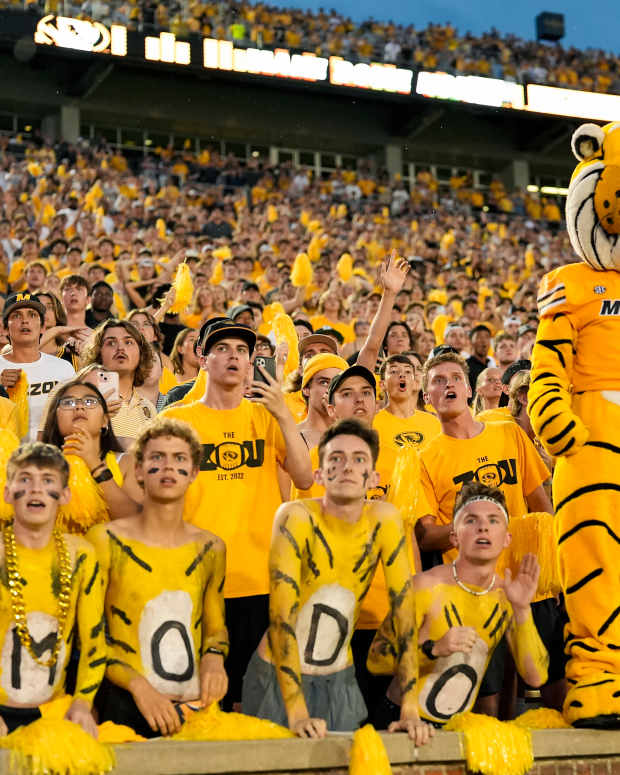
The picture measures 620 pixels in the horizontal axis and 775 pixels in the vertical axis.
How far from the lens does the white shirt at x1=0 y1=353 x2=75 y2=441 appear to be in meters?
5.20

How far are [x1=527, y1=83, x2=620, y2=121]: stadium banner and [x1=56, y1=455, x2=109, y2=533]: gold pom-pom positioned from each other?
22649mm

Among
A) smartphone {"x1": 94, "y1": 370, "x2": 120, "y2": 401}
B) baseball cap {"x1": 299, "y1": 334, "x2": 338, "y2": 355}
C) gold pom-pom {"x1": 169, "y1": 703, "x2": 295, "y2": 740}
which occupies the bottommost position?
gold pom-pom {"x1": 169, "y1": 703, "x2": 295, "y2": 740}

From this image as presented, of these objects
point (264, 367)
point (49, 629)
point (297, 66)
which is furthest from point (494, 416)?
point (297, 66)

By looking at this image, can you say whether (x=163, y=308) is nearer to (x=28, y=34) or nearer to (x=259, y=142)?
(x=28, y=34)

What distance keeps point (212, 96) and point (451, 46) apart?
594 cm

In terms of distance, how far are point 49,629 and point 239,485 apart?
1003mm

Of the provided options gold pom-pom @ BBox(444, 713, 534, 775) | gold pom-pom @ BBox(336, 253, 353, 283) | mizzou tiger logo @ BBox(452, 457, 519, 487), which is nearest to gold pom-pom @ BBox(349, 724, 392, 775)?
gold pom-pom @ BBox(444, 713, 534, 775)

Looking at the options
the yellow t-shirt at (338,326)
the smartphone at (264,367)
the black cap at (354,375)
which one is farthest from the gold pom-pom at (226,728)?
the yellow t-shirt at (338,326)

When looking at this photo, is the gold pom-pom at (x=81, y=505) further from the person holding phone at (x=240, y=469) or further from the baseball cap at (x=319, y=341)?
the baseball cap at (x=319, y=341)

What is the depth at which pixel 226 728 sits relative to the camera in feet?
10.6

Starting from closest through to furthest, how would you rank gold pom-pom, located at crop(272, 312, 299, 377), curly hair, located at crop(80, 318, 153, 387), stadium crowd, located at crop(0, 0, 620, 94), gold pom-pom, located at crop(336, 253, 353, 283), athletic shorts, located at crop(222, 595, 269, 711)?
athletic shorts, located at crop(222, 595, 269, 711) < curly hair, located at crop(80, 318, 153, 387) < gold pom-pom, located at crop(272, 312, 299, 377) < gold pom-pom, located at crop(336, 253, 353, 283) < stadium crowd, located at crop(0, 0, 620, 94)

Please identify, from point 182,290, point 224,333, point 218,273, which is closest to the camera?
point 224,333

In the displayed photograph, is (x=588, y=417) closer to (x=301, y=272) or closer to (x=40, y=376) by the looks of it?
(x=40, y=376)

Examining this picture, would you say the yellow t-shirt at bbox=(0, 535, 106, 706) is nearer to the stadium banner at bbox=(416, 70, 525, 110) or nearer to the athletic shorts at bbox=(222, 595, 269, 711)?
the athletic shorts at bbox=(222, 595, 269, 711)
